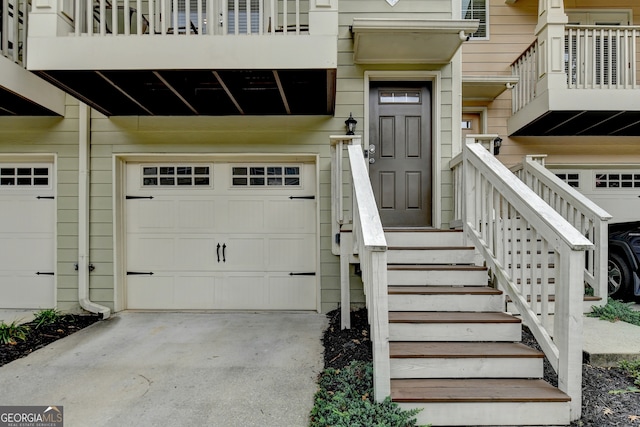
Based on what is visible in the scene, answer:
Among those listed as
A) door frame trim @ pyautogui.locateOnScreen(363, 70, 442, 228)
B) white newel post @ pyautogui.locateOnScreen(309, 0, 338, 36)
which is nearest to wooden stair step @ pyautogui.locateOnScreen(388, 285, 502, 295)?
door frame trim @ pyautogui.locateOnScreen(363, 70, 442, 228)

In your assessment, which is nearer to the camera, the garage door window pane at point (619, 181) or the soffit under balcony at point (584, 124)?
the soffit under balcony at point (584, 124)

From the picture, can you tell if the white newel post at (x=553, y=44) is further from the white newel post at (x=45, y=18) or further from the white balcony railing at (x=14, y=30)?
the white balcony railing at (x=14, y=30)

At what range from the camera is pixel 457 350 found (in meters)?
2.41

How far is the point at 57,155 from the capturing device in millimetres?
4359

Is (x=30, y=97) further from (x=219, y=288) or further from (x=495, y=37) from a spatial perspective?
(x=495, y=37)

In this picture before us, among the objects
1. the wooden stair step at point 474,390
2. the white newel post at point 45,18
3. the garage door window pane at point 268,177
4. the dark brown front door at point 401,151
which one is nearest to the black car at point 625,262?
the dark brown front door at point 401,151

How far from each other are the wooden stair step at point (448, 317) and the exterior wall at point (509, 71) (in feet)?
12.1

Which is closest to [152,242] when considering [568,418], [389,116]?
[389,116]

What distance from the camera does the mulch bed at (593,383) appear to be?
6.91 ft

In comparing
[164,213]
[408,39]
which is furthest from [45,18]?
[408,39]

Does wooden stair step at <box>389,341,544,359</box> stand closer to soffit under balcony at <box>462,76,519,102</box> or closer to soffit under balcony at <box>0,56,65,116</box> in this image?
soffit under balcony at <box>462,76,519,102</box>

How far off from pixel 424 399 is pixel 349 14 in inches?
164

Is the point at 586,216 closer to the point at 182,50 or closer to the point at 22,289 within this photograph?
the point at 182,50

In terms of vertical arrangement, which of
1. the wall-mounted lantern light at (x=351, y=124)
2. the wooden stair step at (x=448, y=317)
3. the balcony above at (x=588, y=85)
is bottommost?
the wooden stair step at (x=448, y=317)
